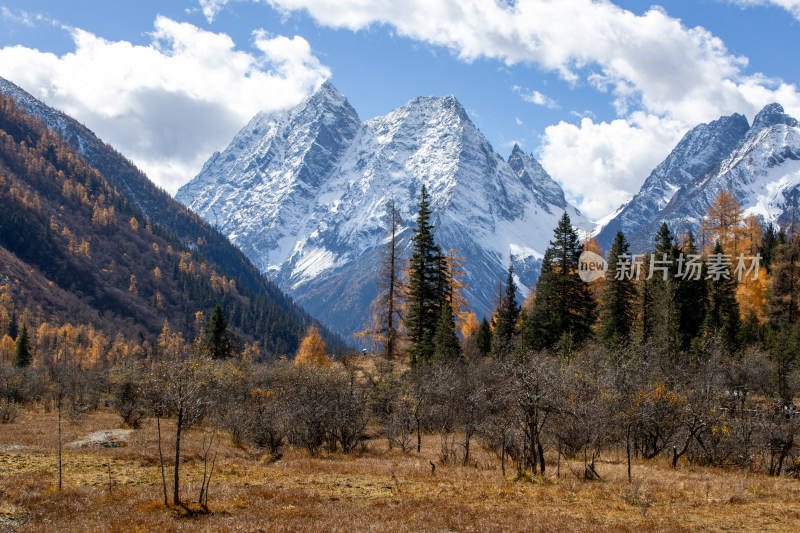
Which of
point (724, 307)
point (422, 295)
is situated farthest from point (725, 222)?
point (422, 295)

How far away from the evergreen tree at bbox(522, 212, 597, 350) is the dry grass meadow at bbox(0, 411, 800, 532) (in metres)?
23.4

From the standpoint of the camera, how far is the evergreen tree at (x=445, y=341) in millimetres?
39675

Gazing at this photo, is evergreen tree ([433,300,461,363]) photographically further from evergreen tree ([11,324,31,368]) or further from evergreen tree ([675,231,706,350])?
evergreen tree ([11,324,31,368])

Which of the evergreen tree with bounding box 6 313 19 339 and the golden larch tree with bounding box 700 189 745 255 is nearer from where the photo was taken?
the golden larch tree with bounding box 700 189 745 255

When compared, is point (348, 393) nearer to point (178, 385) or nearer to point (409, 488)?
point (409, 488)

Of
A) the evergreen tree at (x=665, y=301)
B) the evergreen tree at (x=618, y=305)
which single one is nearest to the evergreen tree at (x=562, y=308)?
the evergreen tree at (x=618, y=305)

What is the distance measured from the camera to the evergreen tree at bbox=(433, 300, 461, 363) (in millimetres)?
39675

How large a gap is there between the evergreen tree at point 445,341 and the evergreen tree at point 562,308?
9.39m

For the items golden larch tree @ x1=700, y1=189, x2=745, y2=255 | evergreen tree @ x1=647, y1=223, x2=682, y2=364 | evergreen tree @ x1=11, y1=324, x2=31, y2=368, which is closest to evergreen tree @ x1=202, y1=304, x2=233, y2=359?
evergreen tree @ x1=11, y1=324, x2=31, y2=368

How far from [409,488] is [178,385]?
900 centimetres

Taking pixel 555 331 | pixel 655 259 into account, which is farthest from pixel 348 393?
pixel 655 259

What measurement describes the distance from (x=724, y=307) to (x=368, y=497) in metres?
49.5

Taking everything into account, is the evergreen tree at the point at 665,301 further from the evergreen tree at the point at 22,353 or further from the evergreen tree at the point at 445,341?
the evergreen tree at the point at 22,353

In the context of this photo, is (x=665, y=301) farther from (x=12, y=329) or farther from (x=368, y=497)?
(x=12, y=329)
